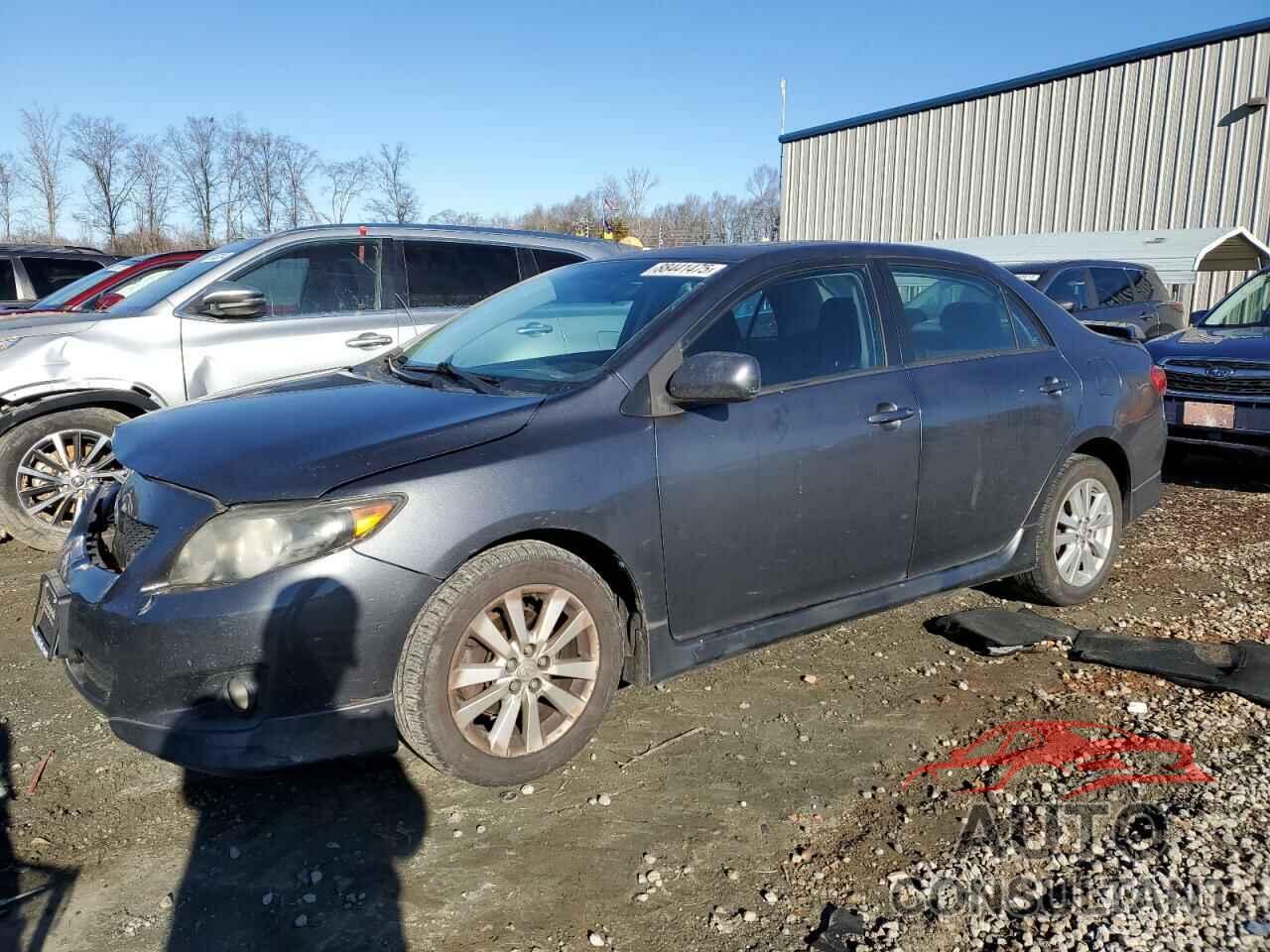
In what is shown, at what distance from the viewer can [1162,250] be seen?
16266 mm

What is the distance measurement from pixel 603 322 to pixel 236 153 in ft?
132

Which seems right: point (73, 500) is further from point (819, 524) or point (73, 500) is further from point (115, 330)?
point (819, 524)

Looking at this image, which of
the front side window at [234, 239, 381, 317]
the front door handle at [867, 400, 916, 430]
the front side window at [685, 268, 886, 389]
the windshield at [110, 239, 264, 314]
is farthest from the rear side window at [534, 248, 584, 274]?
the front door handle at [867, 400, 916, 430]

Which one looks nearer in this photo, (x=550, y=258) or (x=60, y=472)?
(x=60, y=472)

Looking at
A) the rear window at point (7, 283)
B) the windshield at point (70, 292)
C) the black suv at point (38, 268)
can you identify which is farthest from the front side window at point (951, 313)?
the rear window at point (7, 283)

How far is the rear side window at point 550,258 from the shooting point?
22.9 feet

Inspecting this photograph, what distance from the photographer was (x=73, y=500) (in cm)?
565

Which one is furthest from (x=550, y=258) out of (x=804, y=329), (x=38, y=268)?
(x=38, y=268)

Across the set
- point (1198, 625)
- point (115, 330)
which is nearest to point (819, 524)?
point (1198, 625)

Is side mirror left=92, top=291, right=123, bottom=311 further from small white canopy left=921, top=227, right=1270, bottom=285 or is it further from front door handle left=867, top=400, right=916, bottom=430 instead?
small white canopy left=921, top=227, right=1270, bottom=285

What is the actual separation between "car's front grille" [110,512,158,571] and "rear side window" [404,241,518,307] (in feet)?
11.8

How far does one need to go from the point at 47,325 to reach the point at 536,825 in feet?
15.1

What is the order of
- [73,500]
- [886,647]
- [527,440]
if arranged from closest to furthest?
[527,440], [886,647], [73,500]

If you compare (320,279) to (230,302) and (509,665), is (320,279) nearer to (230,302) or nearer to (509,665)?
(230,302)
